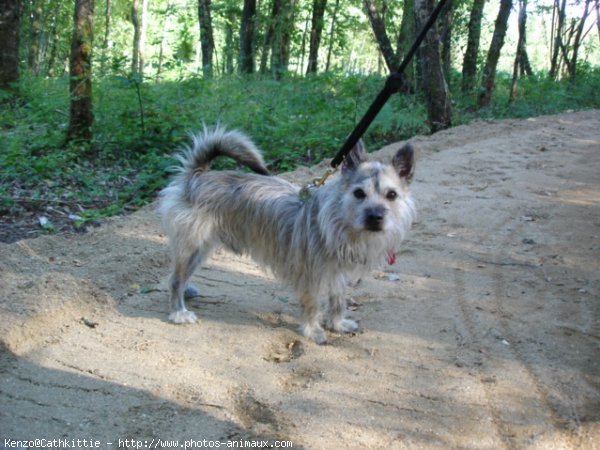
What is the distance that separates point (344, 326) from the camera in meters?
4.55

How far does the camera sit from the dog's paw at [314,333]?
14.4 ft

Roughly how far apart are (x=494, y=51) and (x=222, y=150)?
522 inches

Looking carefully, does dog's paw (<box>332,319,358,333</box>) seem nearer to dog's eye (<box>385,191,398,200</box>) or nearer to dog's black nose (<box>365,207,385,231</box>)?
dog's black nose (<box>365,207,385,231</box>)

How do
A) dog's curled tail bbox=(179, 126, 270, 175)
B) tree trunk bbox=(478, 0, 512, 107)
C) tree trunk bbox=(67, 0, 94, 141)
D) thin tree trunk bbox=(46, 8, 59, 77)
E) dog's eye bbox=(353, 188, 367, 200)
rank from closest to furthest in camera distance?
dog's eye bbox=(353, 188, 367, 200) < dog's curled tail bbox=(179, 126, 270, 175) < tree trunk bbox=(67, 0, 94, 141) < tree trunk bbox=(478, 0, 512, 107) < thin tree trunk bbox=(46, 8, 59, 77)

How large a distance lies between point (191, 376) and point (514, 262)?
11.3ft

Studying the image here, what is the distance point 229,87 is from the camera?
13211 mm

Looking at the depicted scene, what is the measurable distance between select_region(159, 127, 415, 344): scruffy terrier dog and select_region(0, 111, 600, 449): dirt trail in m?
0.38

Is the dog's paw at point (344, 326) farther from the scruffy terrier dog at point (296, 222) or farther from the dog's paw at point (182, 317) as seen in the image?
the dog's paw at point (182, 317)

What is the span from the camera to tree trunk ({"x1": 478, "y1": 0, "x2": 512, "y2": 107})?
52.2ft

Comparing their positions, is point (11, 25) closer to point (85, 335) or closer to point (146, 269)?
point (146, 269)

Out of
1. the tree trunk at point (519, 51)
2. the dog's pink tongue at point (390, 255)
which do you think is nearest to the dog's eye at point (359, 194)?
the dog's pink tongue at point (390, 255)

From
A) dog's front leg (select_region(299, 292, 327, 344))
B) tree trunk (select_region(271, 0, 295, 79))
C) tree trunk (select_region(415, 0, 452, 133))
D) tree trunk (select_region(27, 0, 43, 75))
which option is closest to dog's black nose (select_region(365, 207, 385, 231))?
dog's front leg (select_region(299, 292, 327, 344))

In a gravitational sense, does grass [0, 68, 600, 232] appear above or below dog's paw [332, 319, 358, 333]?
above

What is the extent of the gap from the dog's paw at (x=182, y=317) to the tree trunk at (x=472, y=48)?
15.3 m
